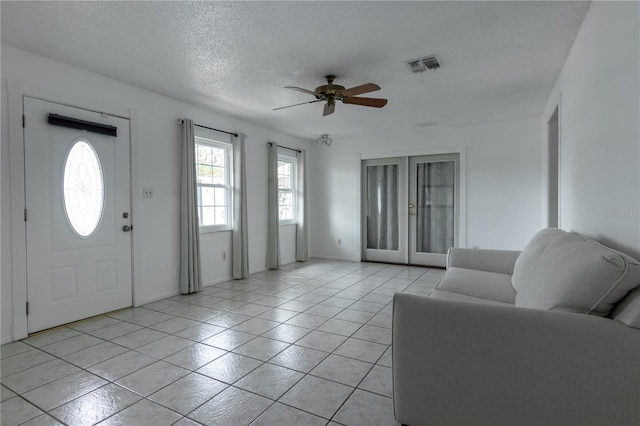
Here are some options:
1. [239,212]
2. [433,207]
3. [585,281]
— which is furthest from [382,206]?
[585,281]

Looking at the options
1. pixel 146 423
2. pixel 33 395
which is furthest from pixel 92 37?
pixel 146 423

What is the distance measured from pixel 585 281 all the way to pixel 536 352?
0.35 m

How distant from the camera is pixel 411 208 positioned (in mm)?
6238

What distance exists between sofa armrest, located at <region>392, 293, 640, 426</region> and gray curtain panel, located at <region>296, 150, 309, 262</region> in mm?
5137

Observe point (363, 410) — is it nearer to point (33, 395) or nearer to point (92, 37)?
point (33, 395)

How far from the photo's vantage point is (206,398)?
1977mm

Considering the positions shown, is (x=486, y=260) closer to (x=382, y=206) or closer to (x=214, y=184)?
(x=382, y=206)

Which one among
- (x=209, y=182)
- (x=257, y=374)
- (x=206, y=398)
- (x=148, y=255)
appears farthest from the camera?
(x=209, y=182)

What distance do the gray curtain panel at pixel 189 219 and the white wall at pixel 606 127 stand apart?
4.13 m

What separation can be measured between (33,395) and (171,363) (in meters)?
0.78

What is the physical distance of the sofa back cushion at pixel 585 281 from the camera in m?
1.25

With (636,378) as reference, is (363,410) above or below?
below

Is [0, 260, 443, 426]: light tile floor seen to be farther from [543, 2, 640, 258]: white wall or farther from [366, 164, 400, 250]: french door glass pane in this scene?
[366, 164, 400, 250]: french door glass pane

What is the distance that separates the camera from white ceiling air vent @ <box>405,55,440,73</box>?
3088 mm
